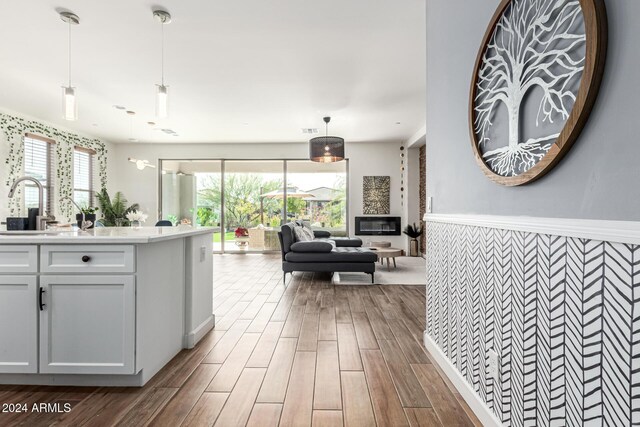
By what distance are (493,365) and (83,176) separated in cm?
848

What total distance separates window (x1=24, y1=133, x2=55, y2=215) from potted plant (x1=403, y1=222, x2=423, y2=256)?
740 centimetres

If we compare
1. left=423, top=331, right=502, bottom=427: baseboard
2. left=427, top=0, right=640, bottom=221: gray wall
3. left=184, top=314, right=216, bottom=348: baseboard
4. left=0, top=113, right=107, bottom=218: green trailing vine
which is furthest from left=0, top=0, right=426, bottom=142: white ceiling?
left=423, top=331, right=502, bottom=427: baseboard

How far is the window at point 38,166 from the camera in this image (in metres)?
5.82

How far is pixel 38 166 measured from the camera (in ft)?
19.8

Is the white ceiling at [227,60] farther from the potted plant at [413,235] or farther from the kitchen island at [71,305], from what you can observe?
the potted plant at [413,235]

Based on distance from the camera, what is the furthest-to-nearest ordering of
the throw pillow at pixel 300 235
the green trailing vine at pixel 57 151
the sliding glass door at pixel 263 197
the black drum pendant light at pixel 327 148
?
the sliding glass door at pixel 263 197 < the green trailing vine at pixel 57 151 < the black drum pendant light at pixel 327 148 < the throw pillow at pixel 300 235

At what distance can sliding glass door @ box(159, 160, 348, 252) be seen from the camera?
26.6 ft

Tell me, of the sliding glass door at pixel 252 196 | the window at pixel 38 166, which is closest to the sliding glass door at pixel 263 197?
the sliding glass door at pixel 252 196

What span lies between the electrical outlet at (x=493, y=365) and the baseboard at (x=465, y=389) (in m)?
0.18

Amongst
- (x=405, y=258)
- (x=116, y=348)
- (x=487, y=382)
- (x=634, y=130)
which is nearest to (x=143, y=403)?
(x=116, y=348)

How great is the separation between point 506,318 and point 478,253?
14.8 inches

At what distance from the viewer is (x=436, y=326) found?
2.35 metres

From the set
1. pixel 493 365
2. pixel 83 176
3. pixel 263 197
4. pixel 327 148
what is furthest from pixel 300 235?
pixel 83 176

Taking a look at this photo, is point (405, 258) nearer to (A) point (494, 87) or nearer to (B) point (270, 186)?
(B) point (270, 186)
